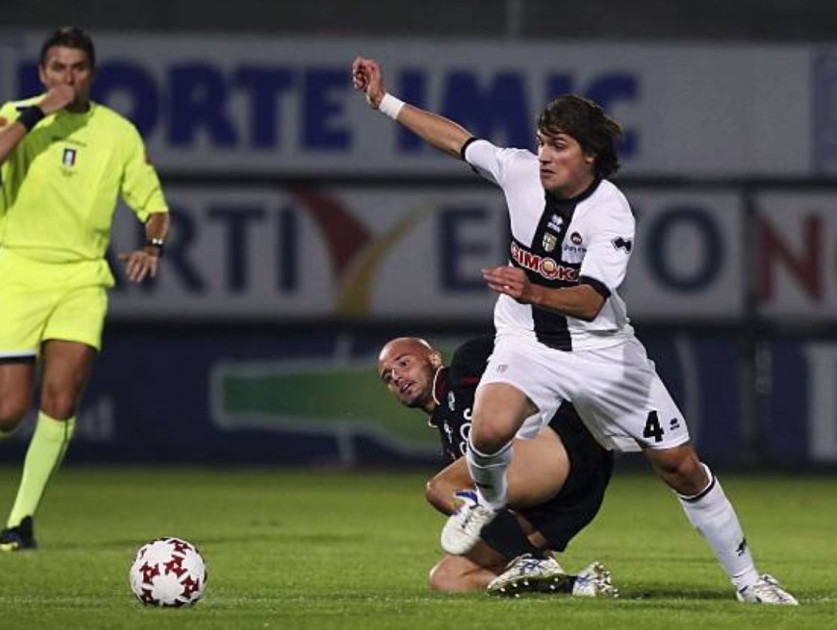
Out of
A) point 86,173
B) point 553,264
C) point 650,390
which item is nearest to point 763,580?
point 650,390

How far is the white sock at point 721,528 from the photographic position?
8.79 metres

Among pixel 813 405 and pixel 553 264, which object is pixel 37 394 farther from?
pixel 553 264

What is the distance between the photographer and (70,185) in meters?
11.4

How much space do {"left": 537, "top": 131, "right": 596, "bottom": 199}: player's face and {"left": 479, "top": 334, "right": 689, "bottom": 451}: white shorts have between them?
608 mm

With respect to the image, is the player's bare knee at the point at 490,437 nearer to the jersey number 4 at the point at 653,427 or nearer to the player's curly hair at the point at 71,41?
the jersey number 4 at the point at 653,427

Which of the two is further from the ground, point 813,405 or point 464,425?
point 464,425

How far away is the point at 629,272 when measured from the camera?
17375 mm

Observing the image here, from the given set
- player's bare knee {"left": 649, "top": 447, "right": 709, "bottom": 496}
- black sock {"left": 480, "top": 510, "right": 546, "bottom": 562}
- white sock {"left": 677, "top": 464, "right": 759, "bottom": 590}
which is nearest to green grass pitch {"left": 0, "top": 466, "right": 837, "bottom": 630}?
white sock {"left": 677, "top": 464, "right": 759, "bottom": 590}

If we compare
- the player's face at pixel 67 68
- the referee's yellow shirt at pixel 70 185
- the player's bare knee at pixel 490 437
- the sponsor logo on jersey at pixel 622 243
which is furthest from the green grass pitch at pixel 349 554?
the player's face at pixel 67 68

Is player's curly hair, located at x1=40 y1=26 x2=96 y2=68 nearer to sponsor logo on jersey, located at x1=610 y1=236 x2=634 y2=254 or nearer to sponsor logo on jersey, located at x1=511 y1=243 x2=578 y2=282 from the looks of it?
sponsor logo on jersey, located at x1=511 y1=243 x2=578 y2=282

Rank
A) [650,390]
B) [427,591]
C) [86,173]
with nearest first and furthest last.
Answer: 1. [650,390]
2. [427,591]
3. [86,173]

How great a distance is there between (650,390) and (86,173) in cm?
381

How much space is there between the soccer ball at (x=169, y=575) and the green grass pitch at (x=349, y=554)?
8 centimetres

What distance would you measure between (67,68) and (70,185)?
2.05 ft
